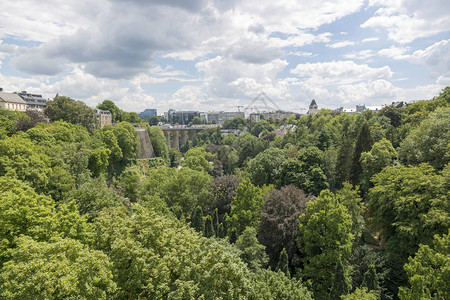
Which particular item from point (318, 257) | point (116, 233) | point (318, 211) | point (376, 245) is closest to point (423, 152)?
point (376, 245)

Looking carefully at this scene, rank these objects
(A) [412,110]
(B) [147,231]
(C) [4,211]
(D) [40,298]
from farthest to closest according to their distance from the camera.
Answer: (A) [412,110] → (C) [4,211] → (B) [147,231] → (D) [40,298]

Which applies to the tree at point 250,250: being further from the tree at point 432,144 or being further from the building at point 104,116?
the building at point 104,116

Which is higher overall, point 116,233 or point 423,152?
point 423,152

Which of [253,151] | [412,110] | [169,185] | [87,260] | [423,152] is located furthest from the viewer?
[253,151]

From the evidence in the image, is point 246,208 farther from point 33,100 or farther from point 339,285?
point 33,100

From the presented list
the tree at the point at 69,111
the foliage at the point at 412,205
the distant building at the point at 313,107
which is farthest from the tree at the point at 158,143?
the distant building at the point at 313,107

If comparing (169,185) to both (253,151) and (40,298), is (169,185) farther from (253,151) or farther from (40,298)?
(253,151)

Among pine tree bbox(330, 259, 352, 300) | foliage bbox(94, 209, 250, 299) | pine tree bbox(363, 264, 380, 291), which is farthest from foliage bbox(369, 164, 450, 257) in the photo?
foliage bbox(94, 209, 250, 299)
